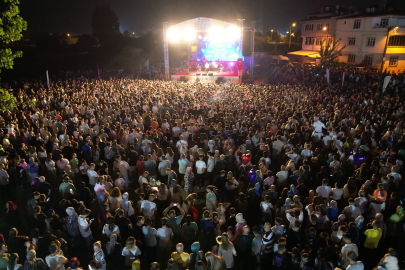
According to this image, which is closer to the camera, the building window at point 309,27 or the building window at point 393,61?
the building window at point 393,61

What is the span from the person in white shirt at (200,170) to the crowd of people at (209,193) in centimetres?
4

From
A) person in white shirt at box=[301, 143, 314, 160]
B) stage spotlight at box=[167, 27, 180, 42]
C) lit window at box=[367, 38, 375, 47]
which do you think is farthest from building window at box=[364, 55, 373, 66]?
person in white shirt at box=[301, 143, 314, 160]

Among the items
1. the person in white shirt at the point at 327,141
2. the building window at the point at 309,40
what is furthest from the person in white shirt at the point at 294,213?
the building window at the point at 309,40

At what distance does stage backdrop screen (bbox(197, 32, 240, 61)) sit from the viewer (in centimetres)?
2825

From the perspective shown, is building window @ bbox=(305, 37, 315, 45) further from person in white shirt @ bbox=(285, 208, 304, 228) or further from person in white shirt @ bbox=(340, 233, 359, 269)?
person in white shirt @ bbox=(340, 233, 359, 269)

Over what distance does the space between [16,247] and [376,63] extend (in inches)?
1283

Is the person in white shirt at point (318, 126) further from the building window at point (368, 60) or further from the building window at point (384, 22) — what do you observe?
the building window at point (384, 22)

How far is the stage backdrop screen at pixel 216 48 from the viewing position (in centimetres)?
2825

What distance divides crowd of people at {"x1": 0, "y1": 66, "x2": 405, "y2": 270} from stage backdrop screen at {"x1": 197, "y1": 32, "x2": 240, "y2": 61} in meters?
17.2

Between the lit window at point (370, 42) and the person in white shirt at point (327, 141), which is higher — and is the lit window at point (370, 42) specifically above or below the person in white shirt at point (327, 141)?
above

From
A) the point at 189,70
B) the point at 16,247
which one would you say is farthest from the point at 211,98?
the point at 189,70

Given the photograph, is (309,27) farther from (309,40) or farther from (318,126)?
(318,126)

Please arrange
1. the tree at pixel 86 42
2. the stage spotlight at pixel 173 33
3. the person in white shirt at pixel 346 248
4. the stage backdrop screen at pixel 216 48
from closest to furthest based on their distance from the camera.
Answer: the person in white shirt at pixel 346 248
the stage spotlight at pixel 173 33
the stage backdrop screen at pixel 216 48
the tree at pixel 86 42

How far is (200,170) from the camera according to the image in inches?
277
